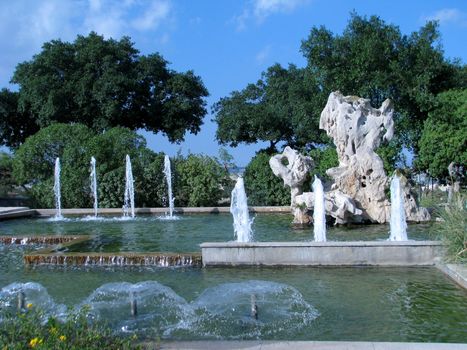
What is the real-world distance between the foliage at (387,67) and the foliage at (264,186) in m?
5.66

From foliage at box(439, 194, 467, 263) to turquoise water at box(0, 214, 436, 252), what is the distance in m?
1.87

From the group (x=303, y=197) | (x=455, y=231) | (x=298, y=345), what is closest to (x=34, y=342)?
(x=298, y=345)

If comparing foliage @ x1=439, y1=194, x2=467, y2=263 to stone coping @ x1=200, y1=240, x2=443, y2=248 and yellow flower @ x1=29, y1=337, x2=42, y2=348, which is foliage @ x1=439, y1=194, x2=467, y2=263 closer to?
stone coping @ x1=200, y1=240, x2=443, y2=248

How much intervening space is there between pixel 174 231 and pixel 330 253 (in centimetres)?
699

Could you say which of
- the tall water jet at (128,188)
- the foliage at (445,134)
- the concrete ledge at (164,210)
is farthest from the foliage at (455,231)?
the tall water jet at (128,188)

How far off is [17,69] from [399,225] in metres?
30.0

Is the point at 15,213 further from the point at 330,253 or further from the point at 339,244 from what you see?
the point at 339,244

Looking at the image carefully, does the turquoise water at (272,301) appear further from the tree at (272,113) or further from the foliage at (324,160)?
the tree at (272,113)

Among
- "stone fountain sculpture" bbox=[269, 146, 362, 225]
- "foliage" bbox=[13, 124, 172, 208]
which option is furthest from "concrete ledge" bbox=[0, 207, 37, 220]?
"stone fountain sculpture" bbox=[269, 146, 362, 225]

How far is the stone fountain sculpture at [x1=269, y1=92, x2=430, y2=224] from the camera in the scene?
16875 mm

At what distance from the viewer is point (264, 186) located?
79.7ft

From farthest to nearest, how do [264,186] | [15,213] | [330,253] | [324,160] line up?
[324,160]
[264,186]
[15,213]
[330,253]

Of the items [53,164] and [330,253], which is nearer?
[330,253]

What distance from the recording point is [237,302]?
7840mm
